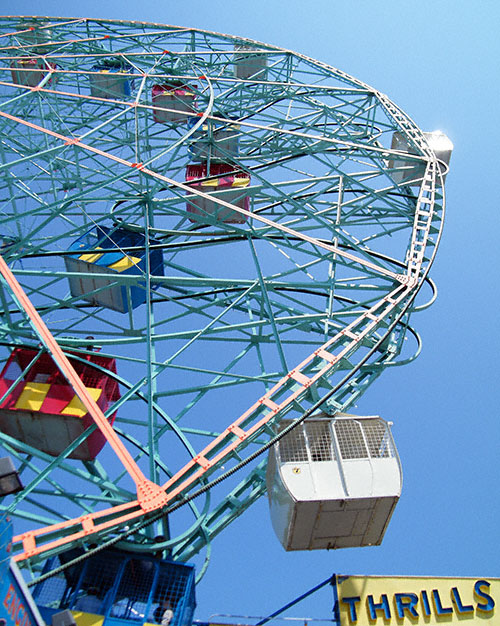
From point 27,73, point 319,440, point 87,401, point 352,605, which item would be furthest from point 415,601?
point 27,73

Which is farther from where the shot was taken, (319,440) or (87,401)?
(319,440)

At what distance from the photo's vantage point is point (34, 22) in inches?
1328

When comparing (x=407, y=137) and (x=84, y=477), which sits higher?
(x=407, y=137)

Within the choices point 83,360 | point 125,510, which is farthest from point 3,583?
point 83,360

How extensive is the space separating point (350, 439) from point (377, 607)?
6302mm

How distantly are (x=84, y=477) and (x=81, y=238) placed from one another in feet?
31.7

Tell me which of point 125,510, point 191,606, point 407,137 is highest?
point 407,137

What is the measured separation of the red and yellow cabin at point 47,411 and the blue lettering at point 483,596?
40.2ft

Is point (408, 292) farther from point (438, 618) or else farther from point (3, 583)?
point (3, 583)

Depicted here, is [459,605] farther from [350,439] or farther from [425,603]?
[350,439]

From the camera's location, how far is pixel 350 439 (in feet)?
49.3

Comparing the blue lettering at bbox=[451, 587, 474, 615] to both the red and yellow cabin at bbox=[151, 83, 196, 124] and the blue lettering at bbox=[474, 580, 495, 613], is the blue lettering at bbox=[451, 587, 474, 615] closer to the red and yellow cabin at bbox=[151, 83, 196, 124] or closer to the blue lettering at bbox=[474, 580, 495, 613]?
the blue lettering at bbox=[474, 580, 495, 613]

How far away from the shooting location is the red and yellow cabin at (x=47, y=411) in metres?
16.1

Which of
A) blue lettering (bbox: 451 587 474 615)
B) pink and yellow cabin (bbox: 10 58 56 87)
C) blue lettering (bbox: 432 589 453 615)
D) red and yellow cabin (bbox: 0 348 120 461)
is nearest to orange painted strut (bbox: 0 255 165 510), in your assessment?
red and yellow cabin (bbox: 0 348 120 461)
